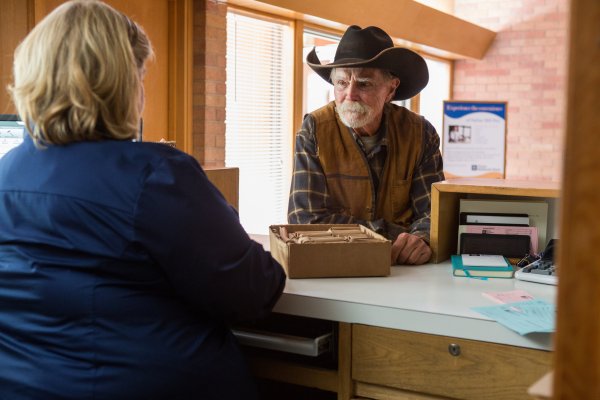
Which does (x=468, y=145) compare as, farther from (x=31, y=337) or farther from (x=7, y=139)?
(x=31, y=337)

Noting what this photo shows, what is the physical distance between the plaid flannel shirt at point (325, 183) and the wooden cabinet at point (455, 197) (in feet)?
0.42

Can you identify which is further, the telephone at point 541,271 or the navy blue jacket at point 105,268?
the telephone at point 541,271

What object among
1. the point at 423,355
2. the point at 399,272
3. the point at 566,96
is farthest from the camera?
the point at 399,272

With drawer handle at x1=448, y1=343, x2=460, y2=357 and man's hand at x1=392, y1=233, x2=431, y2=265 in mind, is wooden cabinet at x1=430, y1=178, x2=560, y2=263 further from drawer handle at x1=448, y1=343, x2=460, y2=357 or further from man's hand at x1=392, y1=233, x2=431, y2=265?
drawer handle at x1=448, y1=343, x2=460, y2=357

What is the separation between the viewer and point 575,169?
77 cm

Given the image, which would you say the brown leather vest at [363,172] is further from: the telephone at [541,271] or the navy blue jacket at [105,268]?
the navy blue jacket at [105,268]

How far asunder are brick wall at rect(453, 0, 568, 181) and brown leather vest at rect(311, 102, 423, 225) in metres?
7.37

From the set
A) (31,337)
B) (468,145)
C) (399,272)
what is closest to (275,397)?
(399,272)

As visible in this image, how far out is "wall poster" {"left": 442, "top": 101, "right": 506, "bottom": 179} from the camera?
7219 mm

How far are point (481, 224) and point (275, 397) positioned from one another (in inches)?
31.7

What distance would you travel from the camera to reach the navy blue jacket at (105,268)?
1.36 metres

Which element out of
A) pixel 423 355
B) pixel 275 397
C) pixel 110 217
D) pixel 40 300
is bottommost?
pixel 275 397

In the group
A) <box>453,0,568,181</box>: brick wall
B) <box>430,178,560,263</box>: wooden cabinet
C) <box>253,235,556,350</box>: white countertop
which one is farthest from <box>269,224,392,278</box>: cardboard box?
<box>453,0,568,181</box>: brick wall

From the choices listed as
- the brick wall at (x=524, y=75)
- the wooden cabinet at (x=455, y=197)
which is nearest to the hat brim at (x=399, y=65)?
the wooden cabinet at (x=455, y=197)
